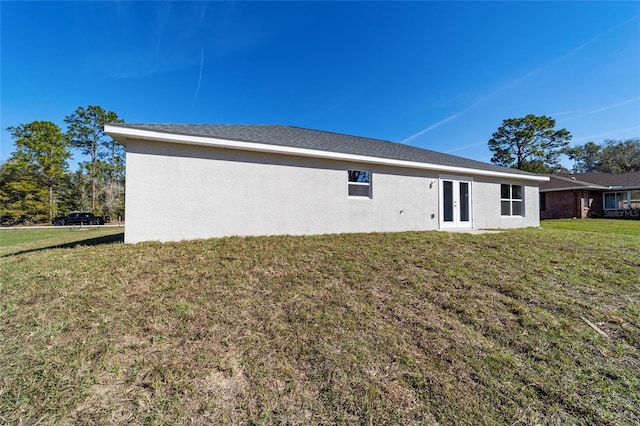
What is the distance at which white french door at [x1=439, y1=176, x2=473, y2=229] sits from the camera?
403 inches

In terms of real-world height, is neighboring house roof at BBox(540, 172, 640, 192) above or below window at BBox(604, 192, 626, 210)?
above

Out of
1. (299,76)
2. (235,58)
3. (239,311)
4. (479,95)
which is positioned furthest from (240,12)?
(479,95)

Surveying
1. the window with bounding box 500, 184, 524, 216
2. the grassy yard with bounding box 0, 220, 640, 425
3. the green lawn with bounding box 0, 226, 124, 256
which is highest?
the window with bounding box 500, 184, 524, 216

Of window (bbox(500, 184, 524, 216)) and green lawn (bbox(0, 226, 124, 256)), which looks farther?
window (bbox(500, 184, 524, 216))

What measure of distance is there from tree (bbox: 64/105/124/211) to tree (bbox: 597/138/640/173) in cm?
7270

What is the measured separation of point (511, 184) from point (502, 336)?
11.9 metres

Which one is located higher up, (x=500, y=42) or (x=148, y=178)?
(x=500, y=42)

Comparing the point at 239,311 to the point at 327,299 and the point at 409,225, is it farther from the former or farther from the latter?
the point at 409,225

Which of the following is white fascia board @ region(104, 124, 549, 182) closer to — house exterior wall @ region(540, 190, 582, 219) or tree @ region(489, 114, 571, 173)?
house exterior wall @ region(540, 190, 582, 219)

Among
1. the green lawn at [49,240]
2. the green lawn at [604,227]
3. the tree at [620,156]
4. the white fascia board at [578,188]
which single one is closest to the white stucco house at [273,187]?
the green lawn at [49,240]

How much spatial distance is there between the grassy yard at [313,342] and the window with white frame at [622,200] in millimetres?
25178

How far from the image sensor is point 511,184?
12141 millimetres

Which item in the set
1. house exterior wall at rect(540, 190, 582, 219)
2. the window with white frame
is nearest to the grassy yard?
house exterior wall at rect(540, 190, 582, 219)

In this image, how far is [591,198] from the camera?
69.6ft
